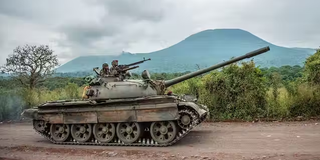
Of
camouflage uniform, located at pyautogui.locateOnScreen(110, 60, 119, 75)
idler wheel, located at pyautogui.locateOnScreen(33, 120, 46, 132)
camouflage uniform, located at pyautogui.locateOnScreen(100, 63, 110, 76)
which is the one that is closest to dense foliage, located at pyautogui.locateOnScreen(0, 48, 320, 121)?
camouflage uniform, located at pyautogui.locateOnScreen(110, 60, 119, 75)

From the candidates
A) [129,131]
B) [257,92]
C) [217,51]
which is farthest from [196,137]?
[217,51]

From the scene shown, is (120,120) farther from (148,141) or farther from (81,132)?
(81,132)

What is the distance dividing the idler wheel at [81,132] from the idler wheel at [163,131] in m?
2.39

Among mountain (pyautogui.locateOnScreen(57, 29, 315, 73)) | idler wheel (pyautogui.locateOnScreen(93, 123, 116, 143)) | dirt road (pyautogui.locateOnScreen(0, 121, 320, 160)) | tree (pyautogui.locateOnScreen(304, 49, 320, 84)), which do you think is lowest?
dirt road (pyautogui.locateOnScreen(0, 121, 320, 160))

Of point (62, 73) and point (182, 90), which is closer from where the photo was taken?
point (182, 90)

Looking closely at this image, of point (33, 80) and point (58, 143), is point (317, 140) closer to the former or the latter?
point (58, 143)

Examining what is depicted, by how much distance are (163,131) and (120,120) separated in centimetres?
148

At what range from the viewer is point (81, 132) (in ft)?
40.6

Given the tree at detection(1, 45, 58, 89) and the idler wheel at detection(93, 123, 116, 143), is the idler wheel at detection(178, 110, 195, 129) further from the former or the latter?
the tree at detection(1, 45, 58, 89)

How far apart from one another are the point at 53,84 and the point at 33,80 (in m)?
1.39

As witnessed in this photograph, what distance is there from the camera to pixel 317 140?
1044 centimetres

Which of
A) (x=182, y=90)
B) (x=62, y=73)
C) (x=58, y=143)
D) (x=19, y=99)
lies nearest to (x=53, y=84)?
(x=62, y=73)

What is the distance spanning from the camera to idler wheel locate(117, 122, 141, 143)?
37.4ft

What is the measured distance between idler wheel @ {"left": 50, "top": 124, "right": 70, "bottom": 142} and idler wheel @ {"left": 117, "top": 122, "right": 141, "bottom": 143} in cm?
211
